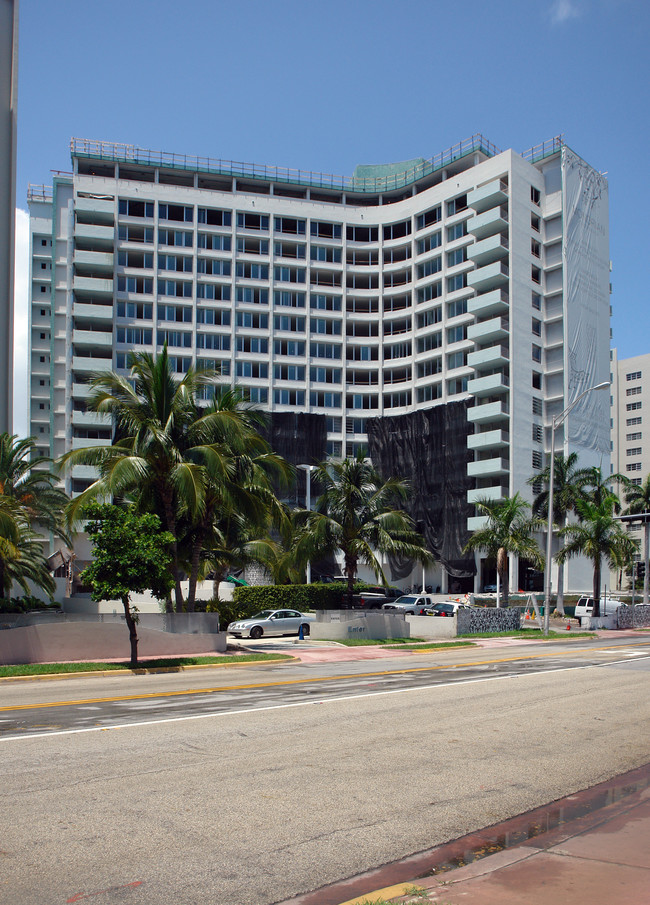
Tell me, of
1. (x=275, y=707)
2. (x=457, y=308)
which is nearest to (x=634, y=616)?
(x=457, y=308)

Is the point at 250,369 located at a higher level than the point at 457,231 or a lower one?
lower

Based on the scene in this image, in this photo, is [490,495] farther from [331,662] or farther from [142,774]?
[142,774]

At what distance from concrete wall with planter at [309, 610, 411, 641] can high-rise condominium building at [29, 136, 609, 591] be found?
3707 cm

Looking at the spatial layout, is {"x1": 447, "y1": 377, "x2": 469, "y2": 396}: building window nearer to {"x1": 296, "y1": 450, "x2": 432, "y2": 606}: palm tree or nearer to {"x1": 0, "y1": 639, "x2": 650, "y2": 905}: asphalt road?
Answer: {"x1": 296, "y1": 450, "x2": 432, "y2": 606}: palm tree

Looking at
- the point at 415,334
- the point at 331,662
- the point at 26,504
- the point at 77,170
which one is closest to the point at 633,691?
the point at 331,662

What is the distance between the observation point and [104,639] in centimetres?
2412

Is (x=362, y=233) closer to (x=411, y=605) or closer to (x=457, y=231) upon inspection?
(x=457, y=231)

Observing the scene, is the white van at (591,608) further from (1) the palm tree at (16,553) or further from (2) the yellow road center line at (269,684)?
(1) the palm tree at (16,553)

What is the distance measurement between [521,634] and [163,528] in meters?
21.3

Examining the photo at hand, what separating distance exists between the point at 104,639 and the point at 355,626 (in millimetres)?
13827

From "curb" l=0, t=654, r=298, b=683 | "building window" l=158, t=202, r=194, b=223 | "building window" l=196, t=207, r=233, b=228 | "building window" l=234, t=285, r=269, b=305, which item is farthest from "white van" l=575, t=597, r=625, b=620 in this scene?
"building window" l=158, t=202, r=194, b=223

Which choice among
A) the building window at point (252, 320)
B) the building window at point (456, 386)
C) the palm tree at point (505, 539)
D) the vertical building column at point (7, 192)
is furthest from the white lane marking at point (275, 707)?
the building window at point (252, 320)

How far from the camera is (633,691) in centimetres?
1728

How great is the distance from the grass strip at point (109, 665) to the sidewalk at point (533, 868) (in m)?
15.2
